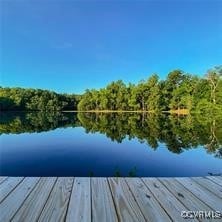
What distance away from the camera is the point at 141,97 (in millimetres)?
34344

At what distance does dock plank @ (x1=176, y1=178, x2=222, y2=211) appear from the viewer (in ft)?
5.48

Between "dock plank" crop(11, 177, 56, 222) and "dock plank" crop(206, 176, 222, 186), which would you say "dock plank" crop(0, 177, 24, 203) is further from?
"dock plank" crop(206, 176, 222, 186)

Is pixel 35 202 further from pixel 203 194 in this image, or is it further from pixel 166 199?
pixel 203 194

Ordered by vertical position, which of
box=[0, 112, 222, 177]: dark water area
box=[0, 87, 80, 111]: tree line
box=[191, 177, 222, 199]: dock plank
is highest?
box=[0, 87, 80, 111]: tree line

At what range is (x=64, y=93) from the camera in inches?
1768

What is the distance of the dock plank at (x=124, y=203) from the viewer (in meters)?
1.49

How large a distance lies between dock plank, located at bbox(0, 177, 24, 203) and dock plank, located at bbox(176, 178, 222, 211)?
1.16 metres

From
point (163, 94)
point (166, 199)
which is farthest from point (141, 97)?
point (166, 199)

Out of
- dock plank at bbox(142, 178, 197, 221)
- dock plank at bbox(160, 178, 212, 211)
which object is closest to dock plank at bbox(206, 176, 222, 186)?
dock plank at bbox(160, 178, 212, 211)

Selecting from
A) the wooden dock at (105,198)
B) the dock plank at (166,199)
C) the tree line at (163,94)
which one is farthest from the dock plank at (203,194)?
the tree line at (163,94)

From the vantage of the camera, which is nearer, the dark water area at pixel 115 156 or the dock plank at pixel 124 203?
the dock plank at pixel 124 203

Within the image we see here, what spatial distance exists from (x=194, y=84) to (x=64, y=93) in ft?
69.3

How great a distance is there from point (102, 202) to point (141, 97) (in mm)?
32921

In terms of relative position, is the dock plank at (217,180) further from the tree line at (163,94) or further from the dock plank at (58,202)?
the tree line at (163,94)
